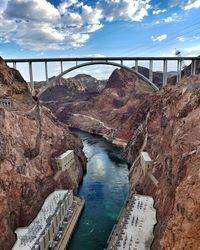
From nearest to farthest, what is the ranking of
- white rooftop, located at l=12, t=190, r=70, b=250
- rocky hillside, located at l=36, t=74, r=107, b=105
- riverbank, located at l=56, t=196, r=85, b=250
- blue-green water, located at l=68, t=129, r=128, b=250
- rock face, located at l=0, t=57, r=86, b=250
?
white rooftop, located at l=12, t=190, r=70, b=250 → rock face, located at l=0, t=57, r=86, b=250 → riverbank, located at l=56, t=196, r=85, b=250 → blue-green water, located at l=68, t=129, r=128, b=250 → rocky hillside, located at l=36, t=74, r=107, b=105

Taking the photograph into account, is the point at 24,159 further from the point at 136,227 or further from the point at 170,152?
the point at 170,152

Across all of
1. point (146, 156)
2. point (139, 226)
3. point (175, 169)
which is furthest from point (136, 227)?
point (146, 156)

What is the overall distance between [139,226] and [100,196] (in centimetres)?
1866

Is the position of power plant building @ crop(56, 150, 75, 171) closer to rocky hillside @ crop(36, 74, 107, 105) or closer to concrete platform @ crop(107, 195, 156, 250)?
concrete platform @ crop(107, 195, 156, 250)

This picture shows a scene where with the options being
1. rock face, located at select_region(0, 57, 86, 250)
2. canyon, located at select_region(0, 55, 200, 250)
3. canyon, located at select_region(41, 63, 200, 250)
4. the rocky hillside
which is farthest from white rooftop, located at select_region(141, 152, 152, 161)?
the rocky hillside

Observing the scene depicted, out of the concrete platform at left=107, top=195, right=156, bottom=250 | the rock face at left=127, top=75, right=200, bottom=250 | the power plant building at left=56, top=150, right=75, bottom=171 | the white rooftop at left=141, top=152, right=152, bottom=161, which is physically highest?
the rock face at left=127, top=75, right=200, bottom=250

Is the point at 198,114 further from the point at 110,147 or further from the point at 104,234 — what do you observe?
the point at 110,147

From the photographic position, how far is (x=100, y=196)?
181 feet

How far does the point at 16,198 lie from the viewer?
39.6m

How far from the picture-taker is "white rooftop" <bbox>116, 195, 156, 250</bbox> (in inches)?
1318

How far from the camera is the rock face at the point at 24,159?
1489 inches

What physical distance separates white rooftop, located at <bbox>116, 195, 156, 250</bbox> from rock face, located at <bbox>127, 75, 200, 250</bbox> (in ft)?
4.27

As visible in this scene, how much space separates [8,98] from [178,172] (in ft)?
99.2

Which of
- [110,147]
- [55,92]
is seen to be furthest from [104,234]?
[55,92]
